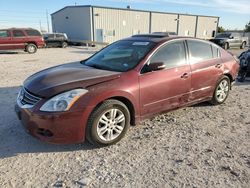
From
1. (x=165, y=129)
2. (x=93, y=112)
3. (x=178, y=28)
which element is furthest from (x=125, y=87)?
(x=178, y=28)

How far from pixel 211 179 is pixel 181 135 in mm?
1216

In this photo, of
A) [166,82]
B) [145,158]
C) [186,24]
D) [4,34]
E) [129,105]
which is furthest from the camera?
[186,24]

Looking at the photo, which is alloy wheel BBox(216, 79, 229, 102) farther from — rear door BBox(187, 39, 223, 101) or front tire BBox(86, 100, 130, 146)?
front tire BBox(86, 100, 130, 146)

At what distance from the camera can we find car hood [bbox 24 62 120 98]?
3.36 metres

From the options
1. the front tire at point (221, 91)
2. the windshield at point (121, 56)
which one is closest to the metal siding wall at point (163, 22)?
the front tire at point (221, 91)

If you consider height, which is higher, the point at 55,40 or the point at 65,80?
the point at 65,80

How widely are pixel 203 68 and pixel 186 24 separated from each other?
3578cm

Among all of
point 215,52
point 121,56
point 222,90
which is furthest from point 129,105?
point 222,90

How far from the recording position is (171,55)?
14.5 feet

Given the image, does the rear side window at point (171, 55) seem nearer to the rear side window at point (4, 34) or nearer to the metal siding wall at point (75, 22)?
the rear side window at point (4, 34)

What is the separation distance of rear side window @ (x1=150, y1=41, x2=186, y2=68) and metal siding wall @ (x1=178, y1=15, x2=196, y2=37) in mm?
33778

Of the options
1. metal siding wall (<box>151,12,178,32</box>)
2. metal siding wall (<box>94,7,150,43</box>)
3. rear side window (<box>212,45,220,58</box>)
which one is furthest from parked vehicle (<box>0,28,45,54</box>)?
metal siding wall (<box>151,12,178,32</box>)

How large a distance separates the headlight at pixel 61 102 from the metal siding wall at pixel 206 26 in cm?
4038

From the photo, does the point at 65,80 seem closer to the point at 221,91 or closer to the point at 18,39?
the point at 221,91
